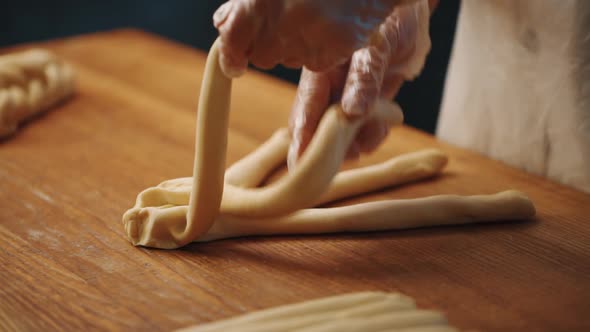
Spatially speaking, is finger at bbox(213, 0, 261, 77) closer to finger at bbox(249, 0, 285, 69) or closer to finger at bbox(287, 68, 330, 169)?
finger at bbox(249, 0, 285, 69)

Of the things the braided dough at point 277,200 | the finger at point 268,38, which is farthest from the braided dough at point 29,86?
the finger at point 268,38

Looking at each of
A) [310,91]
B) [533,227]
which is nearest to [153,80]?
[310,91]

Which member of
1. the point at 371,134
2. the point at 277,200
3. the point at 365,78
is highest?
the point at 365,78

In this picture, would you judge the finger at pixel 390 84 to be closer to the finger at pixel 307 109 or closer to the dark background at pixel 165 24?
the finger at pixel 307 109

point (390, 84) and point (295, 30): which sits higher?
point (295, 30)

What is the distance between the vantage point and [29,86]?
1.74 meters

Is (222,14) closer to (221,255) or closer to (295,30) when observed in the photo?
(295,30)

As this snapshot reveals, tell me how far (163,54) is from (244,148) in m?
0.84

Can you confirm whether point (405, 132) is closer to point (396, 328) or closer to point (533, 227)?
point (533, 227)

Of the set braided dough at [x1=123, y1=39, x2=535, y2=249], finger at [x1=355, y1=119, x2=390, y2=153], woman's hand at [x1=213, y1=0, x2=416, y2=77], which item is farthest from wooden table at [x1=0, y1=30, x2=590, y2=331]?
woman's hand at [x1=213, y1=0, x2=416, y2=77]

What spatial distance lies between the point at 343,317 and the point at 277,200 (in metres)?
0.24

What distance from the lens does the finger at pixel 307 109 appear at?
1.12m

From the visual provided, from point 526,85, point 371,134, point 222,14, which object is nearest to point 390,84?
point 371,134

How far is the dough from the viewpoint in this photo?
0.86 m
